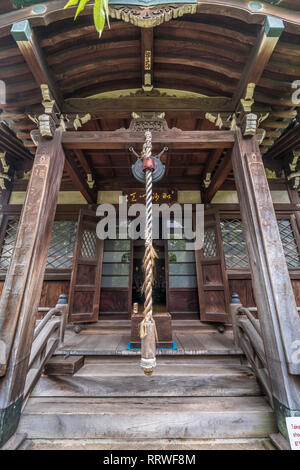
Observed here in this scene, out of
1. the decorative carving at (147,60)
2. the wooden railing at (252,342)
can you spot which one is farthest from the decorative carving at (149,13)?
the wooden railing at (252,342)

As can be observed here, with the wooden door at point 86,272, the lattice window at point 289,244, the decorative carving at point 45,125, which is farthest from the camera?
the lattice window at point 289,244

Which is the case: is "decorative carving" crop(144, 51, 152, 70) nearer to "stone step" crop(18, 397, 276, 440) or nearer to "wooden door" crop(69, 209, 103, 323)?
"wooden door" crop(69, 209, 103, 323)

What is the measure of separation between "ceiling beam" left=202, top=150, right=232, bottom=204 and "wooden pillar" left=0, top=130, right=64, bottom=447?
2903mm

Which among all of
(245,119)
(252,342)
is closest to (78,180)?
(245,119)

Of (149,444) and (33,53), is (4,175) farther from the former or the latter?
(149,444)

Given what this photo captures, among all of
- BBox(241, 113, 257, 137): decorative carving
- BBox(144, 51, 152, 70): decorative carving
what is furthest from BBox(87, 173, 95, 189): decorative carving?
BBox(241, 113, 257, 137): decorative carving

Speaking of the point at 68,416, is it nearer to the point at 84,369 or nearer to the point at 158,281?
the point at 84,369

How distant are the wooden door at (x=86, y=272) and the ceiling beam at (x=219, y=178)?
303 centimetres

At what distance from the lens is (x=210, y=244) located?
4.93 meters

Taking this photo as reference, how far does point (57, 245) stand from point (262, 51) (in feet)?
17.5

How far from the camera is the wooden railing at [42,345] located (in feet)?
7.25

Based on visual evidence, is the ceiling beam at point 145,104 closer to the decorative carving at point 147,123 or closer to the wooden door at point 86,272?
the decorative carving at point 147,123
